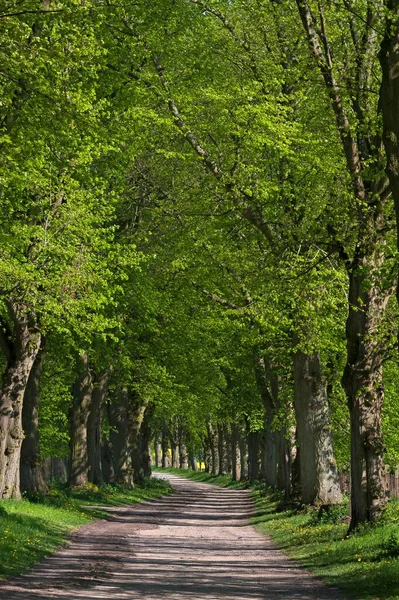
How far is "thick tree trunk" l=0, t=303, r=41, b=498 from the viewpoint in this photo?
2866 centimetres

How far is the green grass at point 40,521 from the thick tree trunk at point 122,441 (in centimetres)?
812

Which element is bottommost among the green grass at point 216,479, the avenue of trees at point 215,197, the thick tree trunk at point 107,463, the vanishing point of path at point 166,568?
the green grass at point 216,479

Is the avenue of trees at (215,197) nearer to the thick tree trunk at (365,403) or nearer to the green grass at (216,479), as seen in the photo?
the thick tree trunk at (365,403)

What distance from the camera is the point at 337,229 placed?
2162cm

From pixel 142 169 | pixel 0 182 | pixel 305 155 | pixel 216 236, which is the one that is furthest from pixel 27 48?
pixel 142 169

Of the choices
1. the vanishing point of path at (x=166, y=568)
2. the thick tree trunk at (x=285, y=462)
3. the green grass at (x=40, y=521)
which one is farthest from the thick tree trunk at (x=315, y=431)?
the thick tree trunk at (x=285, y=462)

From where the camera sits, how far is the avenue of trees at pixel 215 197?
20984mm

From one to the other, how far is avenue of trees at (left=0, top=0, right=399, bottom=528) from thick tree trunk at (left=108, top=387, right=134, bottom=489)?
39.2 ft

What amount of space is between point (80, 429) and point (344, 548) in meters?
24.1

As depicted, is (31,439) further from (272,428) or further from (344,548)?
(344,548)

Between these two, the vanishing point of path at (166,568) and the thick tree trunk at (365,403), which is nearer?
the vanishing point of path at (166,568)

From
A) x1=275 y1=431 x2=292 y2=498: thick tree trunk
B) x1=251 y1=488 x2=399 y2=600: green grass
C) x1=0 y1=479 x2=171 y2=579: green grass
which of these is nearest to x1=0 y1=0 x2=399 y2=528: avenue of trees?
x1=275 y1=431 x2=292 y2=498: thick tree trunk

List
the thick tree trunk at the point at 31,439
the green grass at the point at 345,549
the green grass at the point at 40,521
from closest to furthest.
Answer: the green grass at the point at 345,549 → the green grass at the point at 40,521 → the thick tree trunk at the point at 31,439

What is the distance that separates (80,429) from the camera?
43.0 meters
